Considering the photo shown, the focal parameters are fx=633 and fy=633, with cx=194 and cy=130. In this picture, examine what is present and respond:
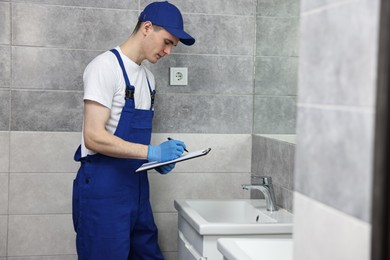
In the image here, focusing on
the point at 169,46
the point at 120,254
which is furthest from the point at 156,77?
the point at 120,254

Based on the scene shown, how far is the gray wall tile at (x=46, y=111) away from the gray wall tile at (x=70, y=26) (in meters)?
0.27

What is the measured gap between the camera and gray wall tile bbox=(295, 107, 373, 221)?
102cm

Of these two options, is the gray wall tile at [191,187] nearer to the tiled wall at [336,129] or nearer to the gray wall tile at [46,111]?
the gray wall tile at [46,111]

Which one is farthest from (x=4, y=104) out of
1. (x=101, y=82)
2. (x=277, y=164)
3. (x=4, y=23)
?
(x=277, y=164)

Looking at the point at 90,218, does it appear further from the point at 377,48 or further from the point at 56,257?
the point at 377,48

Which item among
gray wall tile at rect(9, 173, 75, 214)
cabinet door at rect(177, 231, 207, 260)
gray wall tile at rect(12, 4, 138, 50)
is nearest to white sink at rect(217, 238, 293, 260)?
cabinet door at rect(177, 231, 207, 260)

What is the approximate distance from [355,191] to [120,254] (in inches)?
76.0

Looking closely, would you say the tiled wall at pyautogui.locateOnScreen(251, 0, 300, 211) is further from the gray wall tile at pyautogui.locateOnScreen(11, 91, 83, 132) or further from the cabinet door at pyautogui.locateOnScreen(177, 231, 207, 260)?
the gray wall tile at pyautogui.locateOnScreen(11, 91, 83, 132)

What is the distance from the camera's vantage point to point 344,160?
42.9 inches

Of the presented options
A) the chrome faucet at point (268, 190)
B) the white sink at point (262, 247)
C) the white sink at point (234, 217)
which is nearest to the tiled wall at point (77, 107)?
the white sink at point (234, 217)

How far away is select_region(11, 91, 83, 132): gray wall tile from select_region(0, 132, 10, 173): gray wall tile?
0.06m

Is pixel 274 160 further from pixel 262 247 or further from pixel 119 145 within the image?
pixel 262 247

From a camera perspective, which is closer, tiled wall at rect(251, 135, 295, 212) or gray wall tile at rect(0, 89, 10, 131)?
tiled wall at rect(251, 135, 295, 212)

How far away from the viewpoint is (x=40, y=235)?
134 inches
